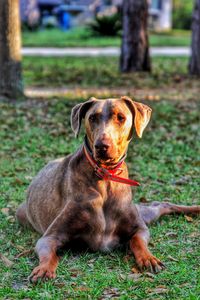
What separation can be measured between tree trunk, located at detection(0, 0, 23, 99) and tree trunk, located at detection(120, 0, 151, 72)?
4.78 m

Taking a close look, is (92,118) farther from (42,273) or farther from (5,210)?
(5,210)

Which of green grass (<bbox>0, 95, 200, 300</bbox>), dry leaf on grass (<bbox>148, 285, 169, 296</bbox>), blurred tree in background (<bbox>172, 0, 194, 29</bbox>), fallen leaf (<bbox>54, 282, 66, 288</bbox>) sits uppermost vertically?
dry leaf on grass (<bbox>148, 285, 169, 296</bbox>)

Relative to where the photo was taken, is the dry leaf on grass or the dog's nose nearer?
the dry leaf on grass

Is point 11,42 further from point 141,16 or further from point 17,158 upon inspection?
point 141,16

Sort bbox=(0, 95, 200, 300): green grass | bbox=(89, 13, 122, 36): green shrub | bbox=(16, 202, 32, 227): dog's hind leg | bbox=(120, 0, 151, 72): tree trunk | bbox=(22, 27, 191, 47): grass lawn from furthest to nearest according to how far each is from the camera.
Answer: bbox=(89, 13, 122, 36): green shrub
bbox=(22, 27, 191, 47): grass lawn
bbox=(120, 0, 151, 72): tree trunk
bbox=(16, 202, 32, 227): dog's hind leg
bbox=(0, 95, 200, 300): green grass

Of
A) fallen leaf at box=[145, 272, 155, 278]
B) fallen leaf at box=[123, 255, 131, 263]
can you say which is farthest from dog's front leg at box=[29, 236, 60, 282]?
fallen leaf at box=[145, 272, 155, 278]

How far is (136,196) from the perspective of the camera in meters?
8.17

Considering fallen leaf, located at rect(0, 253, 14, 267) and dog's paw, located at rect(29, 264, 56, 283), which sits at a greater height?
dog's paw, located at rect(29, 264, 56, 283)

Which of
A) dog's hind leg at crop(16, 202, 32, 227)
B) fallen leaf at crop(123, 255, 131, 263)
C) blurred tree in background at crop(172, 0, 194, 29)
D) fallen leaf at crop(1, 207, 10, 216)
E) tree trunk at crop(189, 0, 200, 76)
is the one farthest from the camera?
blurred tree in background at crop(172, 0, 194, 29)

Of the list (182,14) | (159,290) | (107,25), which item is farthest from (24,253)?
(182,14)

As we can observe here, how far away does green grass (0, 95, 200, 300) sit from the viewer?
524cm

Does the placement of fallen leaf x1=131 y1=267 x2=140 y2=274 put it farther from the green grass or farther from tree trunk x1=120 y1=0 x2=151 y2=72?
tree trunk x1=120 y1=0 x2=151 y2=72

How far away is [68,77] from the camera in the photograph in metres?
17.2

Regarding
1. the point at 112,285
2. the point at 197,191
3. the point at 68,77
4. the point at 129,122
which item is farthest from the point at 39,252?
the point at 68,77
